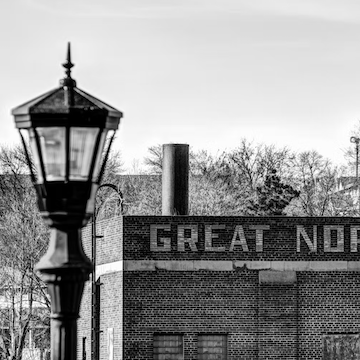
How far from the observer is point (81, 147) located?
875 cm

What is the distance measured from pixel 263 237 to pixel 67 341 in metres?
30.0

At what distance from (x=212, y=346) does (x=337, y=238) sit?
498 centimetres

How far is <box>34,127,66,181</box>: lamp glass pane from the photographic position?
28.7ft

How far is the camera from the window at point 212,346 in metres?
38.2

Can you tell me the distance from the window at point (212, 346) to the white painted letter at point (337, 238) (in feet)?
13.5

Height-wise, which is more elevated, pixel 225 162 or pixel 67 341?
pixel 225 162

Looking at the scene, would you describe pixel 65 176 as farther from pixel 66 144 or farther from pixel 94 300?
pixel 94 300

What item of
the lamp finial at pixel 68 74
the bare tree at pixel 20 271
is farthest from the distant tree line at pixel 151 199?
the lamp finial at pixel 68 74

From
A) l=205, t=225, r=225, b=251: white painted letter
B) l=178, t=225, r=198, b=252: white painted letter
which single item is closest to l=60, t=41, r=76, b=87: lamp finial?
l=178, t=225, r=198, b=252: white painted letter

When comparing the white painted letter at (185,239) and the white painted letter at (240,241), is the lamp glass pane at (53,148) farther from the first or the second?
the white painted letter at (240,241)

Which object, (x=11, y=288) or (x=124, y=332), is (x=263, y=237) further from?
(x=11, y=288)

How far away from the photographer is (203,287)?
3856cm

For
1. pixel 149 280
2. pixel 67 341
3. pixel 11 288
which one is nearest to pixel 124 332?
pixel 149 280

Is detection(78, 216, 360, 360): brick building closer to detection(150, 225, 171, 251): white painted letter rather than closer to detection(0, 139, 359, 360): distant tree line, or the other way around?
detection(150, 225, 171, 251): white painted letter
